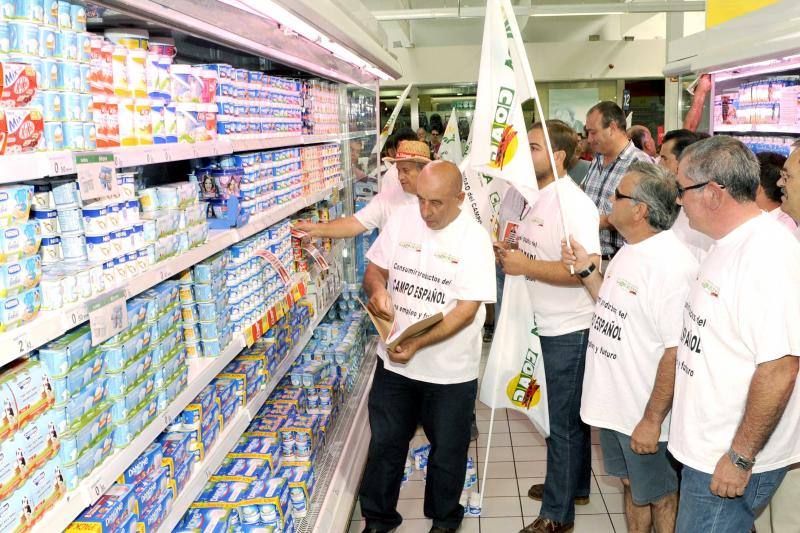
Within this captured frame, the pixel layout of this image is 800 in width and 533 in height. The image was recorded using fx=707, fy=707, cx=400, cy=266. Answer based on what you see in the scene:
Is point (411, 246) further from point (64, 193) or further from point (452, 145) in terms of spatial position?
point (452, 145)

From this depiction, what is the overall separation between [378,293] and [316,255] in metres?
0.84

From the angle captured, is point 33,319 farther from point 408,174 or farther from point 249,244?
point 408,174

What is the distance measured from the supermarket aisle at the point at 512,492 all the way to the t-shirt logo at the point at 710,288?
5.81ft

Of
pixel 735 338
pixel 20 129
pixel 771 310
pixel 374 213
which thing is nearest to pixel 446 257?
pixel 374 213

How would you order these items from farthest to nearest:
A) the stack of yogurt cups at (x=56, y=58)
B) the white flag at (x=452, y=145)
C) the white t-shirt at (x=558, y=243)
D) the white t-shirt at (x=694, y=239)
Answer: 1. the white flag at (x=452, y=145)
2. the white t-shirt at (x=694, y=239)
3. the white t-shirt at (x=558, y=243)
4. the stack of yogurt cups at (x=56, y=58)

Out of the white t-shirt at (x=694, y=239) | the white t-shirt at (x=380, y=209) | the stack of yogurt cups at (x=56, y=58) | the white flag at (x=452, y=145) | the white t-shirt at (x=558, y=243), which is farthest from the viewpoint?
the white flag at (x=452, y=145)

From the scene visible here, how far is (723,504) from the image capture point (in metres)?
2.36

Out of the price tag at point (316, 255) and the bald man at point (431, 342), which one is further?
the price tag at point (316, 255)

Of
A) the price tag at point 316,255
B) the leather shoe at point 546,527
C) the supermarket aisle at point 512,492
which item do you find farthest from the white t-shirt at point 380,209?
the leather shoe at point 546,527

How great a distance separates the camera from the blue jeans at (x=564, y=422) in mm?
3555

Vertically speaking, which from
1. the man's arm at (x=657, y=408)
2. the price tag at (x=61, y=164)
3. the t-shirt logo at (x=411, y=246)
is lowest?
the man's arm at (x=657, y=408)

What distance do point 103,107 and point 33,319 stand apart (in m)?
0.64

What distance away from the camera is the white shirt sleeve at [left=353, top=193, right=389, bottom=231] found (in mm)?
4508

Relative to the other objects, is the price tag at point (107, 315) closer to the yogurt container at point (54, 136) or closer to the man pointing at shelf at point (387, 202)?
the yogurt container at point (54, 136)
